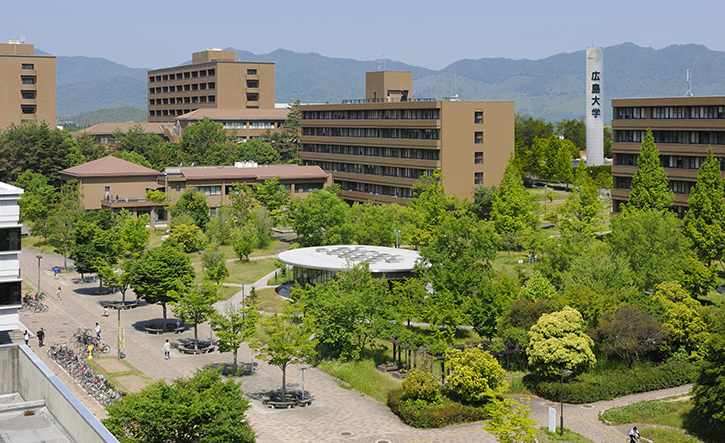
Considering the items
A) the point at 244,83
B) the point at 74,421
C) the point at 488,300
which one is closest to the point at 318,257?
the point at 488,300

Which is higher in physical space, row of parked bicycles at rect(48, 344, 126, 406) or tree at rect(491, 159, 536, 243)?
tree at rect(491, 159, 536, 243)

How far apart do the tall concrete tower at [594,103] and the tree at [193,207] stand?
204 ft

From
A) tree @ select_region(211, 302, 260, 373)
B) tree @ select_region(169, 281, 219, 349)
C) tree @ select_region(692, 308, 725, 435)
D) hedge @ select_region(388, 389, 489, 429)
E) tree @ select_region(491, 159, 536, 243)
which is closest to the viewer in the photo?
tree @ select_region(692, 308, 725, 435)

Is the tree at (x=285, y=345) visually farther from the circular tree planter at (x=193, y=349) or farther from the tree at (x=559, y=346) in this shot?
the tree at (x=559, y=346)

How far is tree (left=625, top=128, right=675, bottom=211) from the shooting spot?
8006 cm

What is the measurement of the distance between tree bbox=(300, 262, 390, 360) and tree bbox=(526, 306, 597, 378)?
32.4ft

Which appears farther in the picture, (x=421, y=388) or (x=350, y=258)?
(x=350, y=258)

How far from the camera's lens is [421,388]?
42.5 meters

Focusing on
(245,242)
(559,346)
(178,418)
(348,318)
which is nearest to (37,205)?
(245,242)

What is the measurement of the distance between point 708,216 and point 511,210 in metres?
21.9

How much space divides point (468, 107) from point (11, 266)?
72.0 meters

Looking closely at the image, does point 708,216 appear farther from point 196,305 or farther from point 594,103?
point 594,103

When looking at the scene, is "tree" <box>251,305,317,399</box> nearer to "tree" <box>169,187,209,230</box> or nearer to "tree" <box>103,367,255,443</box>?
"tree" <box>103,367,255,443</box>

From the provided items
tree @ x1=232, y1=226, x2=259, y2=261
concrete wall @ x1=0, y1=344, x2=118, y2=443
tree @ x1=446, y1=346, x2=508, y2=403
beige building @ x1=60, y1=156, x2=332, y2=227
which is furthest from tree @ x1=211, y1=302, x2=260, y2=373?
beige building @ x1=60, y1=156, x2=332, y2=227
